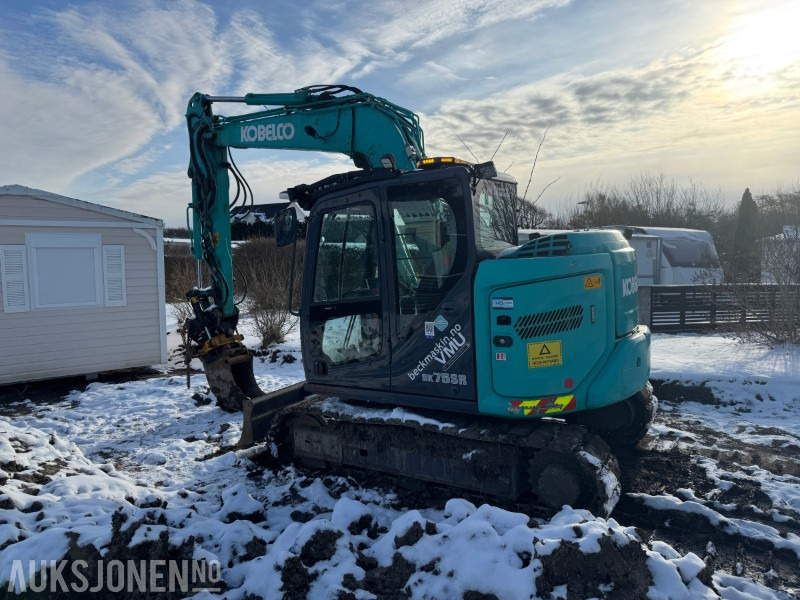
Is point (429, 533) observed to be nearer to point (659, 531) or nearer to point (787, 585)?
point (659, 531)

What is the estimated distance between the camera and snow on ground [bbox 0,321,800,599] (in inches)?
130

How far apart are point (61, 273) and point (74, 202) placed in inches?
48.2

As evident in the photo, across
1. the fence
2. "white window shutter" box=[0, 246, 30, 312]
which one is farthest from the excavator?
the fence

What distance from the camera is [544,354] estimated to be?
4.44 m

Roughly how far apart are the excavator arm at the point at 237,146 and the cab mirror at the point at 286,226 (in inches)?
42.1

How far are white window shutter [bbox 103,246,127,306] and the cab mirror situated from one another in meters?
6.44

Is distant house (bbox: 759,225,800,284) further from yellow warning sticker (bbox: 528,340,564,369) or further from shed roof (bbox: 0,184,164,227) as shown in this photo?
shed roof (bbox: 0,184,164,227)

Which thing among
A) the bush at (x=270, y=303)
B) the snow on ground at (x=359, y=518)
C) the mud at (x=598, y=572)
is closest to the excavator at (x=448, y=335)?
the snow on ground at (x=359, y=518)

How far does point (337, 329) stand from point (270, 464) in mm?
1690

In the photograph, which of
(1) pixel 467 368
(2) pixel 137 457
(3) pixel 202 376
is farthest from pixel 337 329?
(3) pixel 202 376

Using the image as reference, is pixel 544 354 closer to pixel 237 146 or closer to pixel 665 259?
pixel 237 146

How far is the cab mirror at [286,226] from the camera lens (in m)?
5.30

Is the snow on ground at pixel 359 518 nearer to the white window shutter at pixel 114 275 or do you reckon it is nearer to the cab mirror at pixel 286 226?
the cab mirror at pixel 286 226

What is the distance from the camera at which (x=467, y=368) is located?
4668 millimetres
